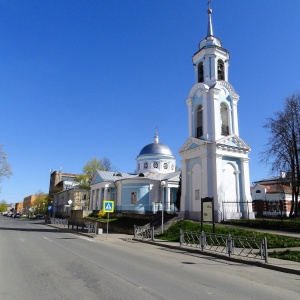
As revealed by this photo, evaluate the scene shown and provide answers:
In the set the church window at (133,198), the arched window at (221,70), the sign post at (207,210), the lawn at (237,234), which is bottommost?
the lawn at (237,234)

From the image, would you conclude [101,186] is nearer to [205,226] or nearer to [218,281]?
[205,226]

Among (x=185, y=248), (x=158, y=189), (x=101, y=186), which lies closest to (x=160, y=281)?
(x=185, y=248)

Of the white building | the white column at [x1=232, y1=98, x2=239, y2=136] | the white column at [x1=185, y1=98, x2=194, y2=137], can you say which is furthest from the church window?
the white column at [x1=232, y1=98, x2=239, y2=136]

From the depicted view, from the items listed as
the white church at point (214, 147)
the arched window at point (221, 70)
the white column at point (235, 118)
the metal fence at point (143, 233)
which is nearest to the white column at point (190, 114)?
the white church at point (214, 147)

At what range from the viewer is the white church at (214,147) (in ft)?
87.2

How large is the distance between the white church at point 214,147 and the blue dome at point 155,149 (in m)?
21.3

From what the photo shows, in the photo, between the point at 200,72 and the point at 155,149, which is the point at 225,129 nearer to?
the point at 200,72

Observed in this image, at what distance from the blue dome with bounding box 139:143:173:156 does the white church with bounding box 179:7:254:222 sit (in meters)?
21.3

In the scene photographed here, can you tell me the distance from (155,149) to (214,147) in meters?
25.8

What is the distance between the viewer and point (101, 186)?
47.4 meters

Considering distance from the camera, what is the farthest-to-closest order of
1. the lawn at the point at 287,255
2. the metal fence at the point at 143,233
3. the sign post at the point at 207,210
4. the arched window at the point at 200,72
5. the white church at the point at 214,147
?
the arched window at the point at 200,72, the white church at the point at 214,147, the metal fence at the point at 143,233, the sign post at the point at 207,210, the lawn at the point at 287,255

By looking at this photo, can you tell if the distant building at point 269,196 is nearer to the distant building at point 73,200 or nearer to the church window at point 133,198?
the church window at point 133,198

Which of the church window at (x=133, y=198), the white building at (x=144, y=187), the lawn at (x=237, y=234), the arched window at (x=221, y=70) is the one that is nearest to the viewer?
the lawn at (x=237, y=234)

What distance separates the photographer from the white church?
87.2ft
